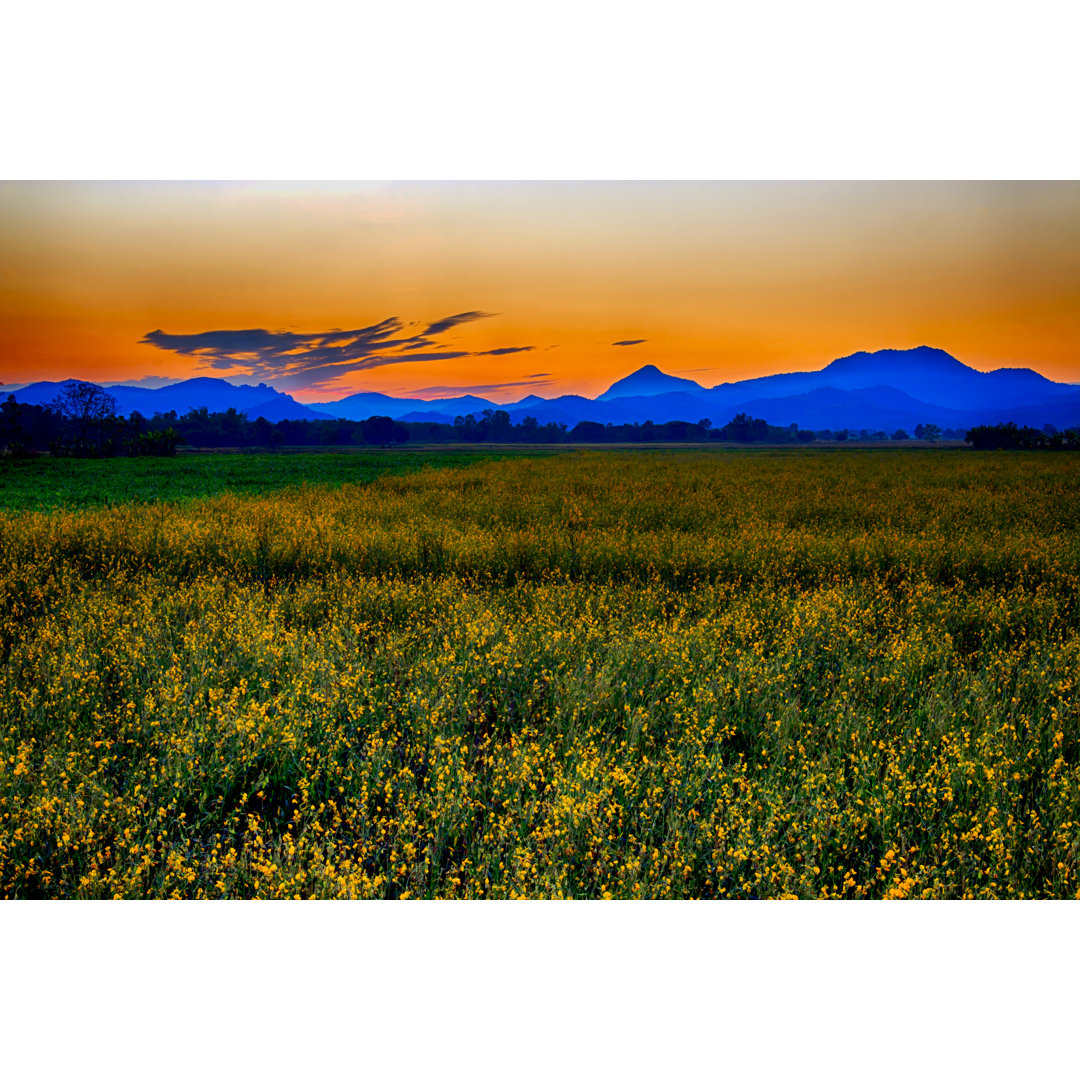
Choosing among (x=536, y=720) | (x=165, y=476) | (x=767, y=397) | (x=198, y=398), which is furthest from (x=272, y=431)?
(x=536, y=720)

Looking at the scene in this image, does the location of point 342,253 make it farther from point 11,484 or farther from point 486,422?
point 11,484

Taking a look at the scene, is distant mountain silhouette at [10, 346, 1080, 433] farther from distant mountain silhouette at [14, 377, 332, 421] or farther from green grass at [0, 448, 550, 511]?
green grass at [0, 448, 550, 511]

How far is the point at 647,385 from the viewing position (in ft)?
39.9

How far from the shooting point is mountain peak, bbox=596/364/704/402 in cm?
1115

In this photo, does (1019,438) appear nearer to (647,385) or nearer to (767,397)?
(767,397)

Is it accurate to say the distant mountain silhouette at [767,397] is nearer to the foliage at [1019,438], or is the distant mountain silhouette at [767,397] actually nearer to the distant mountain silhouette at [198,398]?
the distant mountain silhouette at [198,398]

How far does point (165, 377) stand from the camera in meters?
9.71

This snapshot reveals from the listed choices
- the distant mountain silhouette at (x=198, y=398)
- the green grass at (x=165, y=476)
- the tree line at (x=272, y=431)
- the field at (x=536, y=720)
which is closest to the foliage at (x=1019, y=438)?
the tree line at (x=272, y=431)

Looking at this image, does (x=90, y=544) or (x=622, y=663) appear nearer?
(x=622, y=663)

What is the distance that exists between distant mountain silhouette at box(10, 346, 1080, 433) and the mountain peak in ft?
0.10

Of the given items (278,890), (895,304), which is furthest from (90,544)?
(895,304)

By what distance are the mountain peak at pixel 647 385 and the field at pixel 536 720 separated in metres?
6.18

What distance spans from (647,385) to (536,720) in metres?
10.3
